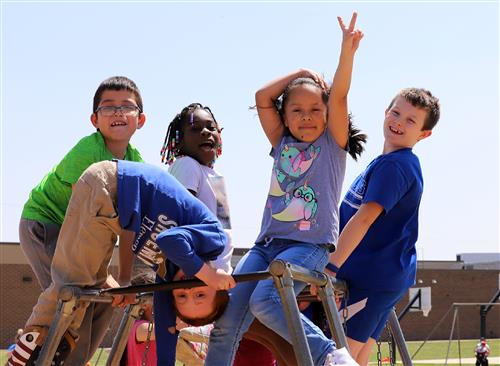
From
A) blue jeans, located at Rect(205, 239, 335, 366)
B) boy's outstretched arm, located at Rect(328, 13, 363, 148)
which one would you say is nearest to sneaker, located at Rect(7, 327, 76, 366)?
blue jeans, located at Rect(205, 239, 335, 366)

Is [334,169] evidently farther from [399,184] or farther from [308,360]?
[308,360]

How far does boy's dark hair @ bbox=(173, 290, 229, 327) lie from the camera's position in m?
4.07

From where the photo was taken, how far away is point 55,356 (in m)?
4.27

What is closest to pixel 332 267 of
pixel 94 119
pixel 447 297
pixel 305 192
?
pixel 305 192

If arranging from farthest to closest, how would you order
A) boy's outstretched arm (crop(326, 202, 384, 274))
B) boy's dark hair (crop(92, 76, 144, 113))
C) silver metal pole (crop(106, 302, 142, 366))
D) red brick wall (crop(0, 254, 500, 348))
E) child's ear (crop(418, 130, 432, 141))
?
Result: red brick wall (crop(0, 254, 500, 348)), boy's dark hair (crop(92, 76, 144, 113)), child's ear (crop(418, 130, 432, 141)), silver metal pole (crop(106, 302, 142, 366)), boy's outstretched arm (crop(326, 202, 384, 274))

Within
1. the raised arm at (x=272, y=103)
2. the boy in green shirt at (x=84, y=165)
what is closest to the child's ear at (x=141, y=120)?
the boy in green shirt at (x=84, y=165)

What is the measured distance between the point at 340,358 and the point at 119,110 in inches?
87.5

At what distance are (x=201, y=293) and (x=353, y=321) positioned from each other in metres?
1.07

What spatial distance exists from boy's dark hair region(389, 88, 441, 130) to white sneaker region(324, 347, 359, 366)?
1838 millimetres

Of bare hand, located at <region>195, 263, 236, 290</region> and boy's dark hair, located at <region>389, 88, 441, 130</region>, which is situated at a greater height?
boy's dark hair, located at <region>389, 88, 441, 130</region>

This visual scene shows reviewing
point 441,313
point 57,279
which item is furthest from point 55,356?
point 441,313

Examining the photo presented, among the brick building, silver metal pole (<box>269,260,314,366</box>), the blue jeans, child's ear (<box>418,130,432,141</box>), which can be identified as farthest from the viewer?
the brick building

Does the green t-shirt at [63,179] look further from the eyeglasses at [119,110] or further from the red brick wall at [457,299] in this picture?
the red brick wall at [457,299]

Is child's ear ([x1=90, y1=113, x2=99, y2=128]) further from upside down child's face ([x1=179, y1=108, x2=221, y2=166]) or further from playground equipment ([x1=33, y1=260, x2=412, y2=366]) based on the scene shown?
playground equipment ([x1=33, y1=260, x2=412, y2=366])
